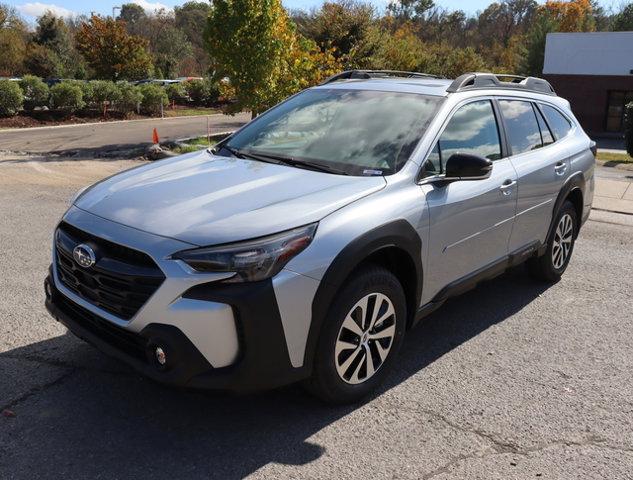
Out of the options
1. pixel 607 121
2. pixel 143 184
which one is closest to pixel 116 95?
pixel 607 121

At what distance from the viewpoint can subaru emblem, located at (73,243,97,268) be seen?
3.02 meters

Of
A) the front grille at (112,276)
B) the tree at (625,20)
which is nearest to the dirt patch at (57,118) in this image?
the front grille at (112,276)

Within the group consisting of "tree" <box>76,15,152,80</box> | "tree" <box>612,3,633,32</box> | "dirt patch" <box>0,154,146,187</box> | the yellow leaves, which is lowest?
"dirt patch" <box>0,154,146,187</box>

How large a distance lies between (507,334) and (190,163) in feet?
8.43

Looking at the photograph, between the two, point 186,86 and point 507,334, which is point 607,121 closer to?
point 186,86

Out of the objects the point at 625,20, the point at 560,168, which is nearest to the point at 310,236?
the point at 560,168

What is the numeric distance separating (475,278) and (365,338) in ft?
3.91

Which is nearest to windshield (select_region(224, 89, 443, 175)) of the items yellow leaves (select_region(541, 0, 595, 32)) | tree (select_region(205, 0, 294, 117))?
tree (select_region(205, 0, 294, 117))

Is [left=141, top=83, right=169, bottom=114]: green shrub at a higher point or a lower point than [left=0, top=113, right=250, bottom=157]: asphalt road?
higher

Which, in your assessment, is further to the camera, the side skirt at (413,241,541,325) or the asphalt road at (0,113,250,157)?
the asphalt road at (0,113,250,157)

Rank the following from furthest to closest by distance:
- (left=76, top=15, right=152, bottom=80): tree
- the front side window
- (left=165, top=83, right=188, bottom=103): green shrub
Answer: (left=165, top=83, right=188, bottom=103): green shrub → (left=76, top=15, right=152, bottom=80): tree → the front side window

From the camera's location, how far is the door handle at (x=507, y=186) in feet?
13.9

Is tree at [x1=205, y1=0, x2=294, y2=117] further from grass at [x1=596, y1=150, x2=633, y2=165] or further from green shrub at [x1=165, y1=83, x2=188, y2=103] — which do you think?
green shrub at [x1=165, y1=83, x2=188, y2=103]

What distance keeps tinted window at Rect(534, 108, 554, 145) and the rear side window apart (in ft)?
0.21
